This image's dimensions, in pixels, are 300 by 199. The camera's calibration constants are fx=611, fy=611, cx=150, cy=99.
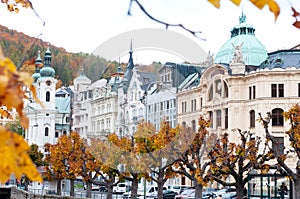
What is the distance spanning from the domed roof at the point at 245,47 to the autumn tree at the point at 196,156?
631 inches

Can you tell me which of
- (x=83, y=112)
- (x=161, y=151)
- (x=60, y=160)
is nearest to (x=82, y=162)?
(x=60, y=160)

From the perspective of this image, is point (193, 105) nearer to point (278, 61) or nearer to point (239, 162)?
point (278, 61)

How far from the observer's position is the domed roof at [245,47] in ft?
172

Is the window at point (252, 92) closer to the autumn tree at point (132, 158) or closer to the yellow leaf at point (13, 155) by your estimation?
the autumn tree at point (132, 158)

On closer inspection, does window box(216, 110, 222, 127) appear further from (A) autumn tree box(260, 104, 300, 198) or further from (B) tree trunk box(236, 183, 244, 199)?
(B) tree trunk box(236, 183, 244, 199)

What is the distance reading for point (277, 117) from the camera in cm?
4791

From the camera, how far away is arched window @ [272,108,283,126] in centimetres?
4724

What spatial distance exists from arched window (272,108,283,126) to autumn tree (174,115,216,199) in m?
10.7

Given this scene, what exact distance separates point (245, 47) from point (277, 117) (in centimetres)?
808

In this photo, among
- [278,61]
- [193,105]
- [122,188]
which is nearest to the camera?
[278,61]

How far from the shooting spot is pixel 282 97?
4778 cm

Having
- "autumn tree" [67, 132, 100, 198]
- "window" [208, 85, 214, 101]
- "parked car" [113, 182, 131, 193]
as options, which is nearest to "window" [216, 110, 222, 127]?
"window" [208, 85, 214, 101]

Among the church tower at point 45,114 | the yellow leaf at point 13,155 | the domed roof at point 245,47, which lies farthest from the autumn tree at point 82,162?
the church tower at point 45,114

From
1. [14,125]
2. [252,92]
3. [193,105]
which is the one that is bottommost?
[14,125]
